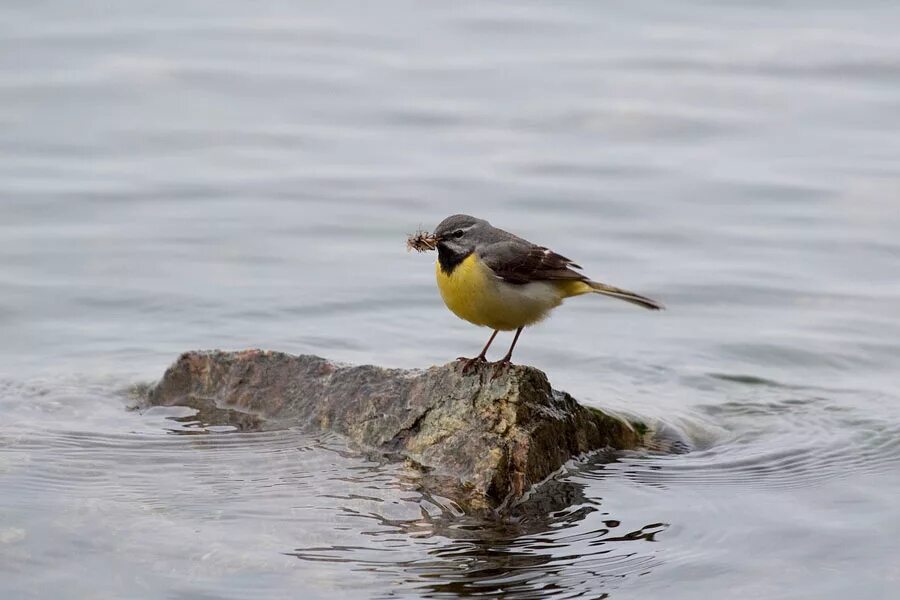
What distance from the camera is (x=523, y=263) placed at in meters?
8.27

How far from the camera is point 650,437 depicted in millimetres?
9008

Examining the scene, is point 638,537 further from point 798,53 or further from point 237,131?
point 798,53

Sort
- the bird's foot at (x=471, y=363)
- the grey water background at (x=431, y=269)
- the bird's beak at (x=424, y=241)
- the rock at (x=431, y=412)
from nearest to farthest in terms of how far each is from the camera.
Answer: the grey water background at (x=431, y=269) < the rock at (x=431, y=412) < the bird's foot at (x=471, y=363) < the bird's beak at (x=424, y=241)

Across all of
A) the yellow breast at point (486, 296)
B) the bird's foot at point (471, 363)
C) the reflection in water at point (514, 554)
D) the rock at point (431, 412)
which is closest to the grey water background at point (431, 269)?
the reflection in water at point (514, 554)

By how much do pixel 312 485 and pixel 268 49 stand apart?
12105mm

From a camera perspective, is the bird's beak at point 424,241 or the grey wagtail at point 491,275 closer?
the grey wagtail at point 491,275

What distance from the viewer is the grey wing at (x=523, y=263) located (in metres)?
8.14

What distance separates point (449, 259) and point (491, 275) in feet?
0.94

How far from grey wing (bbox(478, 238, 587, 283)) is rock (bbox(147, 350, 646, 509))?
24.6 inches

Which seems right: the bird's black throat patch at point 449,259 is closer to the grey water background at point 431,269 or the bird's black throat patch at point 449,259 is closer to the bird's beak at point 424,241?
the bird's beak at point 424,241

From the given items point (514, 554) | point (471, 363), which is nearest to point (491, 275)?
point (471, 363)

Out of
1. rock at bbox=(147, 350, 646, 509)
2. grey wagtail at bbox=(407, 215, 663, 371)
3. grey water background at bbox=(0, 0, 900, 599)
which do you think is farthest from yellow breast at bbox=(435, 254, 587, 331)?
grey water background at bbox=(0, 0, 900, 599)

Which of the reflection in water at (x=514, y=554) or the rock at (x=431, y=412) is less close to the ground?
the rock at (x=431, y=412)

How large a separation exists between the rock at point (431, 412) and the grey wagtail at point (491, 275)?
29cm
